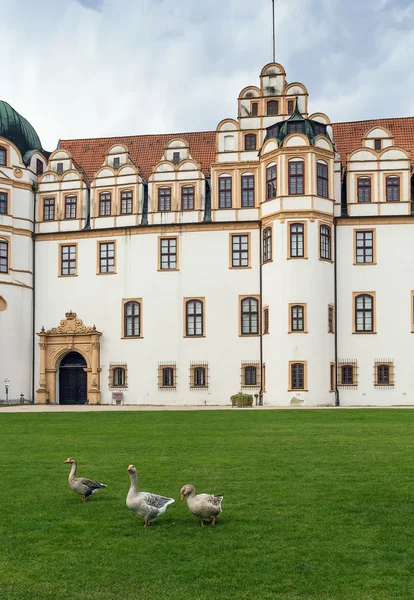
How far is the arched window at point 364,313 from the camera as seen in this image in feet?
160

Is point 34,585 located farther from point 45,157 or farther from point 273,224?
point 45,157

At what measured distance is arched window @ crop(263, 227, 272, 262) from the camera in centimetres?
4894

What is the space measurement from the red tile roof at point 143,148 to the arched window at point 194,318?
8803mm

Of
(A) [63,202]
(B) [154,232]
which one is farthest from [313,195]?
(A) [63,202]

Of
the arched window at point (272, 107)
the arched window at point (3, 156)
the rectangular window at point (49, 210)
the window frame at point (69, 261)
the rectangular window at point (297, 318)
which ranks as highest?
the arched window at point (272, 107)

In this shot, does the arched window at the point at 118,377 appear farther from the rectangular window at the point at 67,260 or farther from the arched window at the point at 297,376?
the arched window at the point at 297,376

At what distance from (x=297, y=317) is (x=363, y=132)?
14178mm

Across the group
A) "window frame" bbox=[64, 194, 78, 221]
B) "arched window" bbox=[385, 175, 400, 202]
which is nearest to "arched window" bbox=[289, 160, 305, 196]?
"arched window" bbox=[385, 175, 400, 202]

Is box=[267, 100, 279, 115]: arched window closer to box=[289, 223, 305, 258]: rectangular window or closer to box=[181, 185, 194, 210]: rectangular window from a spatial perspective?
box=[181, 185, 194, 210]: rectangular window

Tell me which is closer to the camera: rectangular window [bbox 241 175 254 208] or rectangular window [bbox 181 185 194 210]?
rectangular window [bbox 241 175 254 208]

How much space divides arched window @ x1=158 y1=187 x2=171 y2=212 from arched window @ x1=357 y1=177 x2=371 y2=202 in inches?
439

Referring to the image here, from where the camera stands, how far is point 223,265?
5038cm

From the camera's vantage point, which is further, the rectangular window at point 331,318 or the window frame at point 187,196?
the window frame at point 187,196

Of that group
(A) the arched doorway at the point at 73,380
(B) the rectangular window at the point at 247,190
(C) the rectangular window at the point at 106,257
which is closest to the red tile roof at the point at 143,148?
(B) the rectangular window at the point at 247,190
